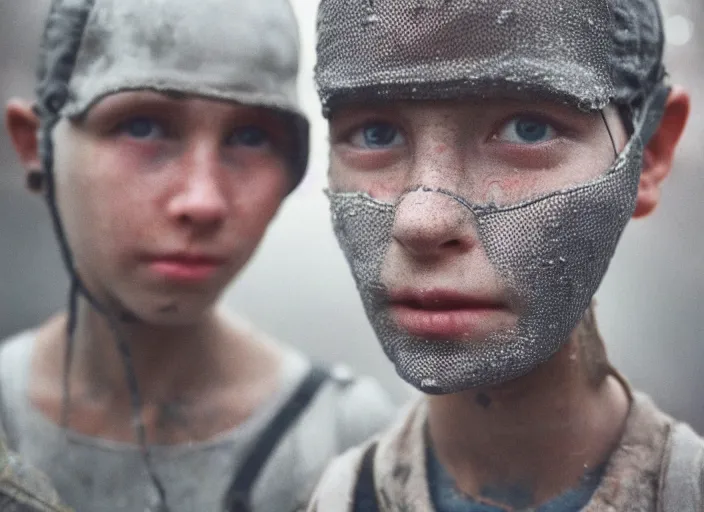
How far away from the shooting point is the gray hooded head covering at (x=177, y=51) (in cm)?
154

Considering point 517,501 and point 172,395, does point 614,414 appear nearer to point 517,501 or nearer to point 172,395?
point 517,501

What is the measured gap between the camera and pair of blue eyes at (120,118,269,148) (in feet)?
5.17

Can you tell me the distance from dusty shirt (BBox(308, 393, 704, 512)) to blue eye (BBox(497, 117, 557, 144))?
17.4 inches

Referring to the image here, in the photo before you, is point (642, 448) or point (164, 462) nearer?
point (642, 448)

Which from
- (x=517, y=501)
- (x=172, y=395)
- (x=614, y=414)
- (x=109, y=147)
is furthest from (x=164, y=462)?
(x=614, y=414)

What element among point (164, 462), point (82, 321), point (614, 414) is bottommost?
point (164, 462)

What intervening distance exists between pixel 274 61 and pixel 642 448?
94cm

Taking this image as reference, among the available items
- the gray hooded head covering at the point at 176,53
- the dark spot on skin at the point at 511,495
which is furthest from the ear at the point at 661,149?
the gray hooded head covering at the point at 176,53

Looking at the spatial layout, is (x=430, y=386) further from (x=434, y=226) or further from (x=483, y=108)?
(x=483, y=108)

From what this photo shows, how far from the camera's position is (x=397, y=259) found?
1074 mm

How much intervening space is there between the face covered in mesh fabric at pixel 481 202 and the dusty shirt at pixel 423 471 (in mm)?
213

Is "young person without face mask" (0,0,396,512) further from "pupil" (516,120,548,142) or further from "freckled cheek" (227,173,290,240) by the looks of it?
"pupil" (516,120,548,142)

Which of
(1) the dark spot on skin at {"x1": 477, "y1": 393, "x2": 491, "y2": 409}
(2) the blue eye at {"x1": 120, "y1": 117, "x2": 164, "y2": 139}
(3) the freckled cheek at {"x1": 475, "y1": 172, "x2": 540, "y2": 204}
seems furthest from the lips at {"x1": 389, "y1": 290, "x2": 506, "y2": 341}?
(2) the blue eye at {"x1": 120, "y1": 117, "x2": 164, "y2": 139}

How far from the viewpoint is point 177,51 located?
1.54m
